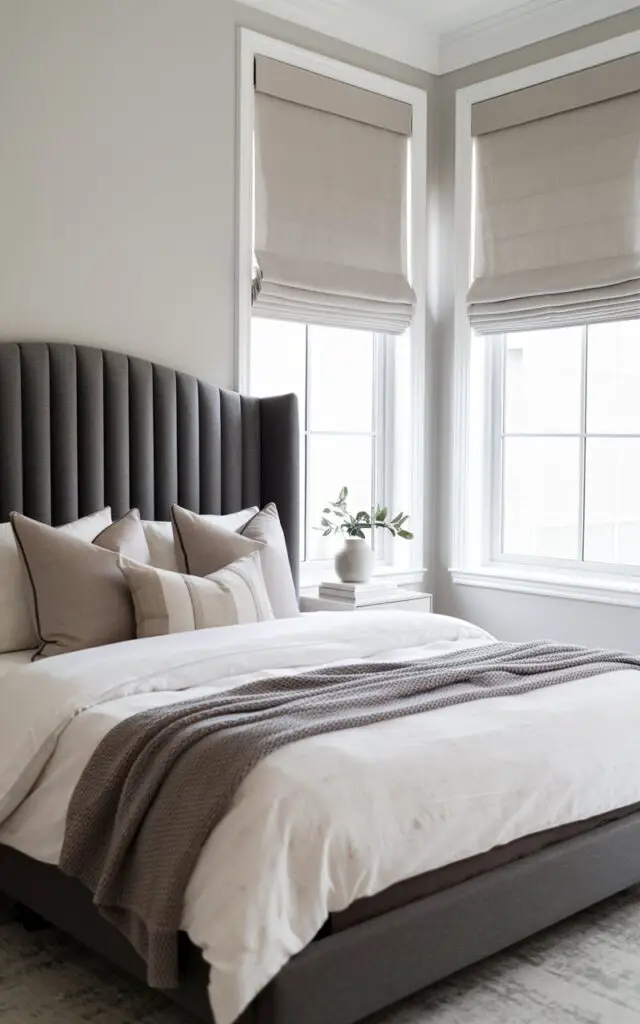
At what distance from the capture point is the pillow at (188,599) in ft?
10.1

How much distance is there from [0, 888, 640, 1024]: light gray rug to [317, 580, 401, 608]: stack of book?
180 centimetres

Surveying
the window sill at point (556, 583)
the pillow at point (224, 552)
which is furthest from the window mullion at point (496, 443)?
the pillow at point (224, 552)

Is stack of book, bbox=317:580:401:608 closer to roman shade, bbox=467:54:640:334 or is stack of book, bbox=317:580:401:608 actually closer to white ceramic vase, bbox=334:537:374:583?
white ceramic vase, bbox=334:537:374:583

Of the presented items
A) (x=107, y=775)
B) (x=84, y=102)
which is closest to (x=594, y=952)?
(x=107, y=775)

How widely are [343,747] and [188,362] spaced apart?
228 cm

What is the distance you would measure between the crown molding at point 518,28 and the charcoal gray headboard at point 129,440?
1851 millimetres

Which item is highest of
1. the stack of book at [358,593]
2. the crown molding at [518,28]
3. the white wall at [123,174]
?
the crown molding at [518,28]

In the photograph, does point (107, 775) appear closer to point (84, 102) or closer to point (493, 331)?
point (84, 102)

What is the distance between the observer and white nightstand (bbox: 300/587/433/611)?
431 centimetres

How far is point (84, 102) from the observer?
382cm

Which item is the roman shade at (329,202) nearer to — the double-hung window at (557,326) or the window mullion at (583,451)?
the double-hung window at (557,326)

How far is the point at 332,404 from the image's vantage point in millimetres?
4832

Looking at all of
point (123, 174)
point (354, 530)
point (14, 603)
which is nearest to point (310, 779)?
Answer: point (14, 603)

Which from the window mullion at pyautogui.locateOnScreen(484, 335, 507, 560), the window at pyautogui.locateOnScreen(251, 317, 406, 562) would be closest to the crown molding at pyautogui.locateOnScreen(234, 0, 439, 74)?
the window at pyautogui.locateOnScreen(251, 317, 406, 562)
